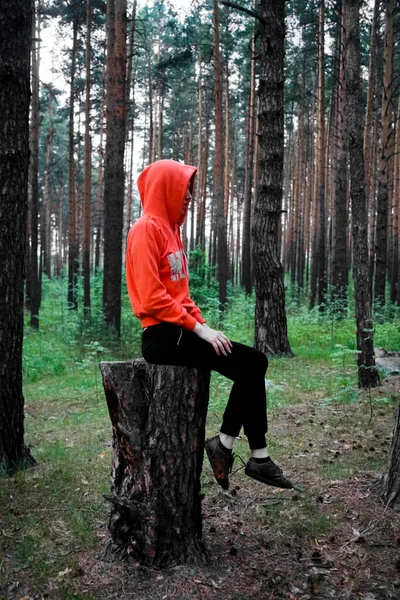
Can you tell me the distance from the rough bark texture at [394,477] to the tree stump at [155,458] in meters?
1.44

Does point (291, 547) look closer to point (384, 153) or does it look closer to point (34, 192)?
point (384, 153)

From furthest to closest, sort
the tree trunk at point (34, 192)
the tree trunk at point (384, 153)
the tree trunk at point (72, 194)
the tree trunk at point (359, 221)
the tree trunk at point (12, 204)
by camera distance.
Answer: the tree trunk at point (72, 194) < the tree trunk at point (34, 192) < the tree trunk at point (384, 153) < the tree trunk at point (359, 221) < the tree trunk at point (12, 204)

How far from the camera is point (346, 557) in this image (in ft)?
10.9

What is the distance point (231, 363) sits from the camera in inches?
131

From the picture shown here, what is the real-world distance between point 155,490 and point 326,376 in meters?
5.80

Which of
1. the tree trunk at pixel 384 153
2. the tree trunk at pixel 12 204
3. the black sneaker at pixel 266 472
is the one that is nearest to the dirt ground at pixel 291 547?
the black sneaker at pixel 266 472

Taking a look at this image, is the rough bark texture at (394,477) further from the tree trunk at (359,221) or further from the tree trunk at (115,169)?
the tree trunk at (115,169)

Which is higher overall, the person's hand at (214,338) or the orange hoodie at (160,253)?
the orange hoodie at (160,253)

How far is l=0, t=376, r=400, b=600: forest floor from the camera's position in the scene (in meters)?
3.04

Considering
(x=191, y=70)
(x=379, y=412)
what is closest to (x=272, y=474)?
(x=379, y=412)

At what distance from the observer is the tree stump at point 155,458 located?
3.21 meters

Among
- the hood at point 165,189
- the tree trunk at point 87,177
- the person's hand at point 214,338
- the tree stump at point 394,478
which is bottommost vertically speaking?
the tree stump at point 394,478

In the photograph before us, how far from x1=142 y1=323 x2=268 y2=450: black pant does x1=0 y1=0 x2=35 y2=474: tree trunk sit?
6.51 feet

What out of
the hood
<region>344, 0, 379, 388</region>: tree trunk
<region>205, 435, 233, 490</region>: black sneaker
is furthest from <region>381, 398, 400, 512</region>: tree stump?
<region>344, 0, 379, 388</region>: tree trunk
